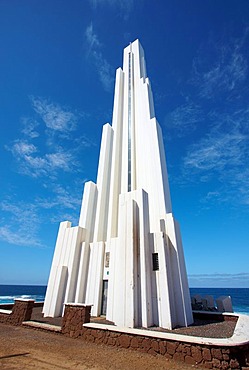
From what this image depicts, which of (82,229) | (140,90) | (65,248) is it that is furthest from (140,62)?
(65,248)

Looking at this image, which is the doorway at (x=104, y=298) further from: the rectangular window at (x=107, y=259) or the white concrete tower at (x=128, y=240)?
the rectangular window at (x=107, y=259)

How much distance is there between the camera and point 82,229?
564 inches

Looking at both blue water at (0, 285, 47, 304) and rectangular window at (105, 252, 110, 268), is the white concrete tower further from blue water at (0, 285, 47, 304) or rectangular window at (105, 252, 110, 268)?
blue water at (0, 285, 47, 304)

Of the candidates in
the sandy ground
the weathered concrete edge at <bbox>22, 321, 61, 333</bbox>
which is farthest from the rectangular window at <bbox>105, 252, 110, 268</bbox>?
the sandy ground

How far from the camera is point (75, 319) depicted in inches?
320

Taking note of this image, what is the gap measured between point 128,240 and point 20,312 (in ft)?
20.9

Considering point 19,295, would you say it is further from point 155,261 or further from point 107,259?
point 155,261

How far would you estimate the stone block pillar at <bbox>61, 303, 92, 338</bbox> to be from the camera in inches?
311

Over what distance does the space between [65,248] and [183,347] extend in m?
10.1

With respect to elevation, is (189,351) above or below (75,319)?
below

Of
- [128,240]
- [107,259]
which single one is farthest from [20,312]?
[128,240]

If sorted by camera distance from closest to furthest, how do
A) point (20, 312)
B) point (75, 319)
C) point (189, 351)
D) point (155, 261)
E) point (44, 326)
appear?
point (189, 351)
point (75, 319)
point (44, 326)
point (20, 312)
point (155, 261)

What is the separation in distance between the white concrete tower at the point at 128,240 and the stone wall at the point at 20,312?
8.07 ft

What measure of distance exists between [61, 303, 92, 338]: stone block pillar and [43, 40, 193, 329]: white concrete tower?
5.76 ft
